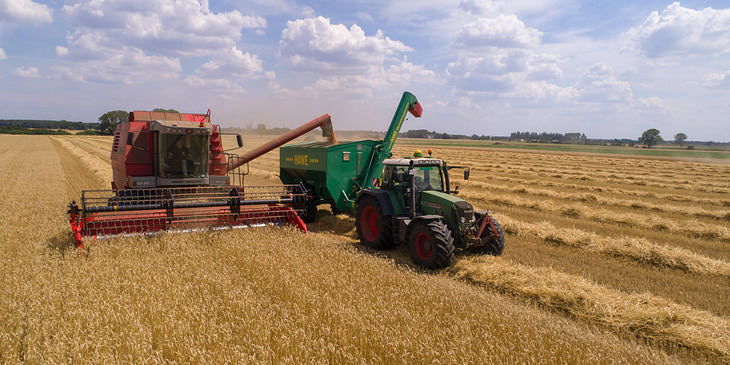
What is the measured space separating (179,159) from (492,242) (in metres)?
6.22

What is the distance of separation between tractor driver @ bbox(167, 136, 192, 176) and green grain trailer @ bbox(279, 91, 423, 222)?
2645 mm

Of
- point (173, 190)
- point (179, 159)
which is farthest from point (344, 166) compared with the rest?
point (173, 190)

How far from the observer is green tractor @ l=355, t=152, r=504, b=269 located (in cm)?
Answer: 595

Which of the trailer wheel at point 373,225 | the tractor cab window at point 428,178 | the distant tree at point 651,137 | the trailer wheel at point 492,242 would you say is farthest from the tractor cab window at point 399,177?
the distant tree at point 651,137

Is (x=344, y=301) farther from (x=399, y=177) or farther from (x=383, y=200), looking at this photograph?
(x=383, y=200)

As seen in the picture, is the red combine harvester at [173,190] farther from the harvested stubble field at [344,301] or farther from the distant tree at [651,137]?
the distant tree at [651,137]

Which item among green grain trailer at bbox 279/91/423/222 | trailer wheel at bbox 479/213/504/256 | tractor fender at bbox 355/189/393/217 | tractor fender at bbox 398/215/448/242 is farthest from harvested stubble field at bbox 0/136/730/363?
green grain trailer at bbox 279/91/423/222

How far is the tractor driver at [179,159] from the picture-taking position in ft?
26.2

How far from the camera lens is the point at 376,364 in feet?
10.8

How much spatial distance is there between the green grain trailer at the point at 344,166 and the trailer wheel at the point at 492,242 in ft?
10.9

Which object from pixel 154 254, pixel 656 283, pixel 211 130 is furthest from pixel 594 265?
pixel 211 130

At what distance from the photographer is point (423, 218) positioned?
239 inches

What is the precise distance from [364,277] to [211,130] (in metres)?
4.92

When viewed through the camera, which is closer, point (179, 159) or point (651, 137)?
point (179, 159)
